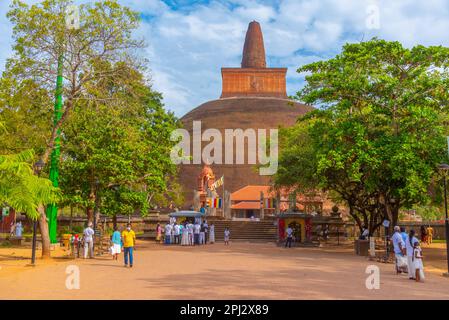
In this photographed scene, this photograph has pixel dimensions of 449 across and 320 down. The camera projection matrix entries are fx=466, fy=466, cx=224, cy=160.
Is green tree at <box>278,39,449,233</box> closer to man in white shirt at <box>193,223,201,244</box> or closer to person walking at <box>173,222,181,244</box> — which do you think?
man in white shirt at <box>193,223,201,244</box>

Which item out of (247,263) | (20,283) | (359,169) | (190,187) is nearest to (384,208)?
(359,169)

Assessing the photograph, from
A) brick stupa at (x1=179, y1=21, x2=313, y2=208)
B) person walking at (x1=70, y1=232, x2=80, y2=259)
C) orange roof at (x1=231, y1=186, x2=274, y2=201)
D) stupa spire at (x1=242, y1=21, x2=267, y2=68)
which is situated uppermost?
stupa spire at (x1=242, y1=21, x2=267, y2=68)

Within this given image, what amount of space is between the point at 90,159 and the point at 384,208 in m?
13.2

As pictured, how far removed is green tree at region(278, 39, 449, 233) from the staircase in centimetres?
1073

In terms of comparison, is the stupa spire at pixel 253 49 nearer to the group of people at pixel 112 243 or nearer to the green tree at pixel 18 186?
the group of people at pixel 112 243

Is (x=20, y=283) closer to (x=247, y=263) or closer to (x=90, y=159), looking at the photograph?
(x=247, y=263)

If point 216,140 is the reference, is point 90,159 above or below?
below

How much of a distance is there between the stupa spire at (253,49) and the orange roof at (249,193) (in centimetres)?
2916

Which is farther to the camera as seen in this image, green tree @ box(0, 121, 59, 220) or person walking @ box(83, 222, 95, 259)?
person walking @ box(83, 222, 95, 259)

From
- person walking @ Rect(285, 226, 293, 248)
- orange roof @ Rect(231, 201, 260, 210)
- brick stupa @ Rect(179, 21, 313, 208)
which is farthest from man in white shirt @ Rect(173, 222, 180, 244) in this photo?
brick stupa @ Rect(179, 21, 313, 208)

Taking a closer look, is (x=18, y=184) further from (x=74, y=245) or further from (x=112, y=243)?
(x=74, y=245)

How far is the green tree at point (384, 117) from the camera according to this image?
18.0 metres

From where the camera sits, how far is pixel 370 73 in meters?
19.5

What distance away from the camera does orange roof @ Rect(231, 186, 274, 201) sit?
2041 inches
